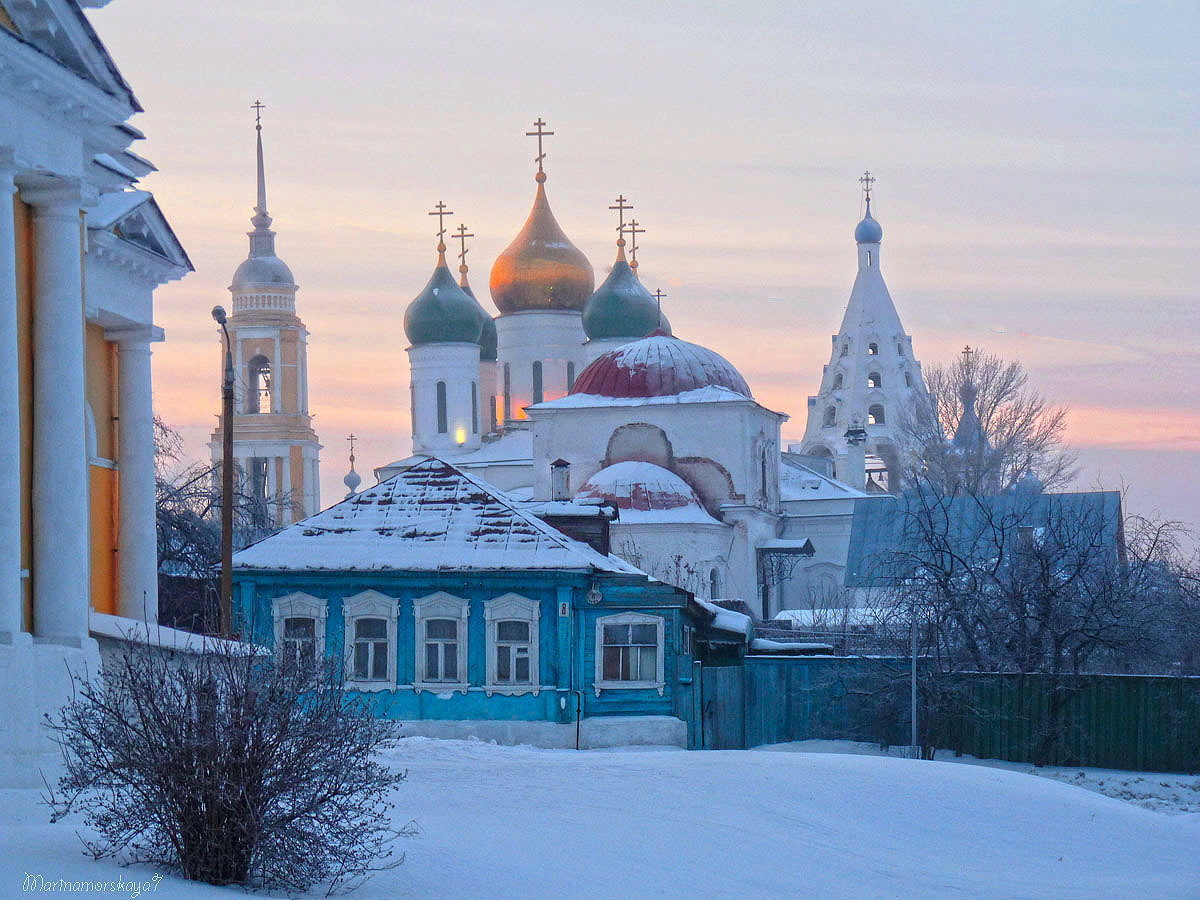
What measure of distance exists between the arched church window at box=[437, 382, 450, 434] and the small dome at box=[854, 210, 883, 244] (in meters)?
26.6

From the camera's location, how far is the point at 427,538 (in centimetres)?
2722

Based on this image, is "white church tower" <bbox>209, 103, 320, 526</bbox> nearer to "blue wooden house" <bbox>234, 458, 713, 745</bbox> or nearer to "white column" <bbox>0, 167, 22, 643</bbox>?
"blue wooden house" <bbox>234, 458, 713, 745</bbox>

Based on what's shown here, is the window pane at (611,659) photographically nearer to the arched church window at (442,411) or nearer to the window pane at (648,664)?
the window pane at (648,664)

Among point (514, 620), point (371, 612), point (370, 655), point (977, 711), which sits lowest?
point (977, 711)

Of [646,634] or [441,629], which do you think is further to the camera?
[441,629]

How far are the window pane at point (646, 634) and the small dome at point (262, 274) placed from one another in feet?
142

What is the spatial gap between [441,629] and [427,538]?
128 centimetres

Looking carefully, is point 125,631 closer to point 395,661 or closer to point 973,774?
point 973,774

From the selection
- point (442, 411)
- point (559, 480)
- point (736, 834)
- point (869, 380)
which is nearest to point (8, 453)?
point (736, 834)

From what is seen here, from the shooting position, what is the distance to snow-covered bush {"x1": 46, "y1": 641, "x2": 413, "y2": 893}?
1072cm

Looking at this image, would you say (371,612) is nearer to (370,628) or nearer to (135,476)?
(370,628)

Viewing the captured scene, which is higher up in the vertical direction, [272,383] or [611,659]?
[272,383]

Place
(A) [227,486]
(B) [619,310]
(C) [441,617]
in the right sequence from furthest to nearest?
(B) [619,310] → (C) [441,617] → (A) [227,486]

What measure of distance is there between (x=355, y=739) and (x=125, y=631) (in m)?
5.87
